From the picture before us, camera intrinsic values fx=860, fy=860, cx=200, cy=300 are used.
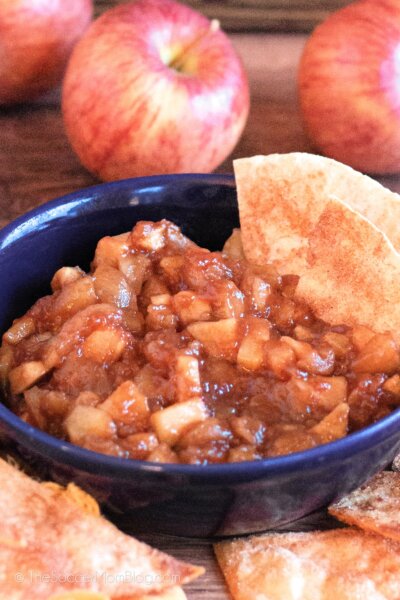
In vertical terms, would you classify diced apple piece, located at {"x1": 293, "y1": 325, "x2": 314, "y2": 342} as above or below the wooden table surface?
above

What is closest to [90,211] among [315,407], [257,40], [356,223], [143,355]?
Result: [143,355]

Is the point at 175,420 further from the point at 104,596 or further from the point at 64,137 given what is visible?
the point at 64,137

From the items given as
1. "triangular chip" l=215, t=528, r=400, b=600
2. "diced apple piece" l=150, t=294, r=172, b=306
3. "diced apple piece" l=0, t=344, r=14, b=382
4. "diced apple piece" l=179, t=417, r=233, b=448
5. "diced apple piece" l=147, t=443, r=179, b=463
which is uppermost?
"diced apple piece" l=150, t=294, r=172, b=306

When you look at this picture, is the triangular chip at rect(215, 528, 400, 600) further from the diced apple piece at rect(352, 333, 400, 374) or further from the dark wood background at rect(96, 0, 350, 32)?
the dark wood background at rect(96, 0, 350, 32)

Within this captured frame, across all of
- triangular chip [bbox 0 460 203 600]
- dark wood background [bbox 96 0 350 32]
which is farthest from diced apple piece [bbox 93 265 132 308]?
dark wood background [bbox 96 0 350 32]

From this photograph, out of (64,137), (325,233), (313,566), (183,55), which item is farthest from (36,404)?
(64,137)

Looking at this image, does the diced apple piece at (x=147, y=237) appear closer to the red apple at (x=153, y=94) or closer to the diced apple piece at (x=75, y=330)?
the diced apple piece at (x=75, y=330)
